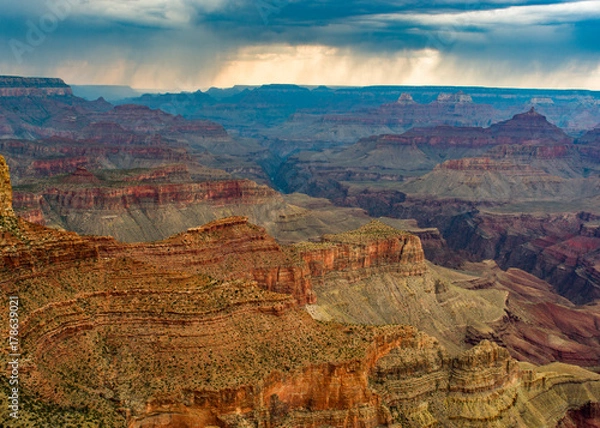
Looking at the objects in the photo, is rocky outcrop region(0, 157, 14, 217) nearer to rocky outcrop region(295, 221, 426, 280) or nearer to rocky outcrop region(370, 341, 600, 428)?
rocky outcrop region(370, 341, 600, 428)

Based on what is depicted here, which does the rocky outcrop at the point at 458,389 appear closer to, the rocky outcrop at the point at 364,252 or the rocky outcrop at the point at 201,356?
the rocky outcrop at the point at 201,356

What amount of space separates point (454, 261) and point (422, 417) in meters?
107

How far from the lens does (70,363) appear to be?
157 ft

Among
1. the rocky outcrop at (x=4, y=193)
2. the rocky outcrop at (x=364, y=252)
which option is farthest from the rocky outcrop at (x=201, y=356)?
the rocky outcrop at (x=364, y=252)

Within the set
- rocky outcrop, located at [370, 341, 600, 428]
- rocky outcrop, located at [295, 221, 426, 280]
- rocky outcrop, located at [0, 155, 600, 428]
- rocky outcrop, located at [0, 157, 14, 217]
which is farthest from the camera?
rocky outcrop, located at [295, 221, 426, 280]

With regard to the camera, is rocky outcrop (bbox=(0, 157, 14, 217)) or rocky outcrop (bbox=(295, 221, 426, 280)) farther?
rocky outcrop (bbox=(295, 221, 426, 280))

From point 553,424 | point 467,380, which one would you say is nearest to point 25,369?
point 467,380

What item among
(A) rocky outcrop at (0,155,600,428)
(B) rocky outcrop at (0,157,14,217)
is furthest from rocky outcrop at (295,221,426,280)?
(B) rocky outcrop at (0,157,14,217)

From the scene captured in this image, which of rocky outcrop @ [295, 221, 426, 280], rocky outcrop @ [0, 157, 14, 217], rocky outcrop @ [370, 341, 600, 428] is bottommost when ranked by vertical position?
rocky outcrop @ [370, 341, 600, 428]

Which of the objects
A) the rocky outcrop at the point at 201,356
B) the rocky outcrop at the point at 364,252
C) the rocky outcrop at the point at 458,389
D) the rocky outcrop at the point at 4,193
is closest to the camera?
the rocky outcrop at the point at 201,356

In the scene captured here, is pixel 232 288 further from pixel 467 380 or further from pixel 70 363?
pixel 467 380

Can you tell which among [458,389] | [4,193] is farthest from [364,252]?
[4,193]

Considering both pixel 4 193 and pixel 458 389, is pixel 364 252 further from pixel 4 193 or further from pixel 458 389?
pixel 4 193

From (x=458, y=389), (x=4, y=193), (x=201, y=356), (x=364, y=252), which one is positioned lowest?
(x=458, y=389)
